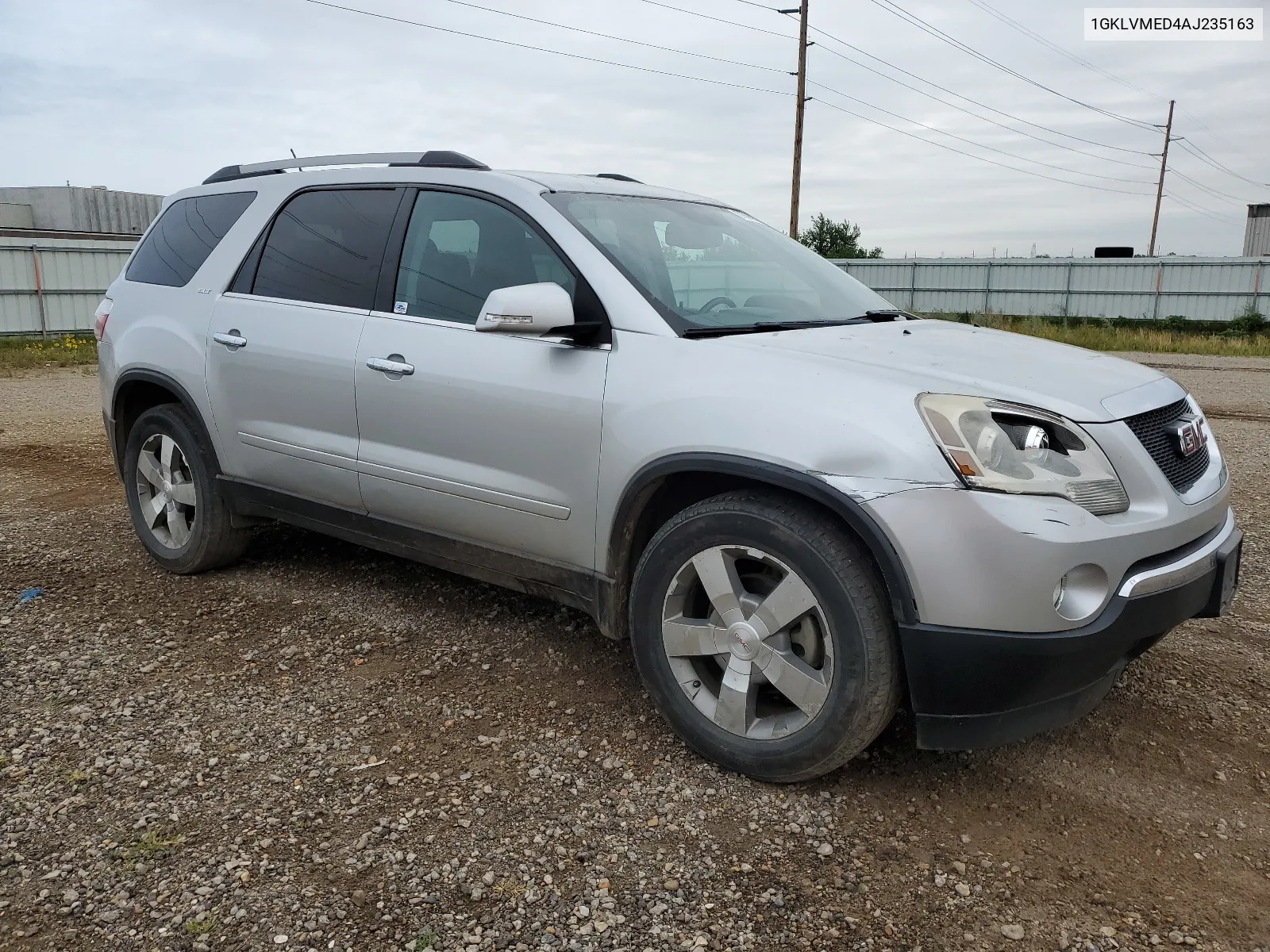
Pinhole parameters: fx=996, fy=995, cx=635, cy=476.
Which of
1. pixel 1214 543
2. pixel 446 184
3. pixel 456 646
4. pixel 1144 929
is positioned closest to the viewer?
pixel 1144 929

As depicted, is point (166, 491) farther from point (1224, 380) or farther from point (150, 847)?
point (1224, 380)

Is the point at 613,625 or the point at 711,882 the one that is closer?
the point at 711,882

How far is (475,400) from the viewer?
3412 mm

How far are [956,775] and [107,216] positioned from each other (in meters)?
46.2

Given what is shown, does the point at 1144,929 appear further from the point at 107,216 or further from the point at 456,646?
the point at 107,216

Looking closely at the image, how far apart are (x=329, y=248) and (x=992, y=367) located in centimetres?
266

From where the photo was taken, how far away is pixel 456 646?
159 inches

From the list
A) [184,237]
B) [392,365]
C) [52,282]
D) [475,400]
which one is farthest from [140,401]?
[52,282]

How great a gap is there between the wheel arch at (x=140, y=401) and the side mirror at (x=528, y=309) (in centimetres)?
204

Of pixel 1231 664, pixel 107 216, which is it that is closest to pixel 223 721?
pixel 1231 664

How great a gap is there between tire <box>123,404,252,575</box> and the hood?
2.77 m

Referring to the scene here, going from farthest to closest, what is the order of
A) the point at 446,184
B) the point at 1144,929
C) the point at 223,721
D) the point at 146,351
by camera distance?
the point at 146,351 < the point at 446,184 < the point at 223,721 < the point at 1144,929

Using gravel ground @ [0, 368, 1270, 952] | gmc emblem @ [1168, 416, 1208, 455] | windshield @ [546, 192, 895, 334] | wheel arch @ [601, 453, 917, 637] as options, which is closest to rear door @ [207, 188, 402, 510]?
gravel ground @ [0, 368, 1270, 952]

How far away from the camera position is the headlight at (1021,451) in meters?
2.53
